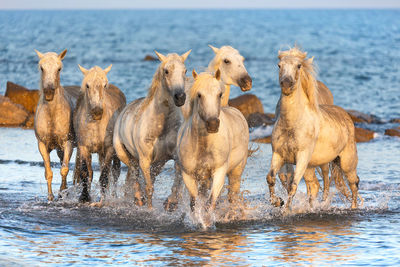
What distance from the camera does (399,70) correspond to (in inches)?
1603

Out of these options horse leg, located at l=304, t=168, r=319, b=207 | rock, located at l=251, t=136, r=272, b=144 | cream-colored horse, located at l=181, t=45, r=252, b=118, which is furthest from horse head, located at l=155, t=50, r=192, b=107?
rock, located at l=251, t=136, r=272, b=144

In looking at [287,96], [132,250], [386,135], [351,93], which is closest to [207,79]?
[287,96]

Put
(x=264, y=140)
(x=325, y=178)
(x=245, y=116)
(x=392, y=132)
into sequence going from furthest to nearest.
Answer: (x=245, y=116) < (x=392, y=132) < (x=264, y=140) < (x=325, y=178)

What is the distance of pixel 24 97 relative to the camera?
19750 mm

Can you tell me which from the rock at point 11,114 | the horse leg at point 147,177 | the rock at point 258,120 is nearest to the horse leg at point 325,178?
the horse leg at point 147,177

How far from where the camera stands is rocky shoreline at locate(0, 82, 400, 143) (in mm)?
17344

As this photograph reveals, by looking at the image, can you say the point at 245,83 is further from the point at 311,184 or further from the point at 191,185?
the point at 311,184

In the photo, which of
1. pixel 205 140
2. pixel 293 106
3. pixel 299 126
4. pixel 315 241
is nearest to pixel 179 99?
pixel 205 140

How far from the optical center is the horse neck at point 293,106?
8.59 metres

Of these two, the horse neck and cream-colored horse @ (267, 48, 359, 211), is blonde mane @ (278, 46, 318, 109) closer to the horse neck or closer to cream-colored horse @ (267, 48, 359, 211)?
cream-colored horse @ (267, 48, 359, 211)

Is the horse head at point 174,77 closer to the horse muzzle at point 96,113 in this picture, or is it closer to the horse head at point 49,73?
the horse muzzle at point 96,113

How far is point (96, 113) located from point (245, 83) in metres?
1.93

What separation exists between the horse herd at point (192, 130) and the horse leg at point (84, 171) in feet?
0.04

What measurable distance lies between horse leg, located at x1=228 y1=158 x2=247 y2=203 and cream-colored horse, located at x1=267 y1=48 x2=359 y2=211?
447mm
